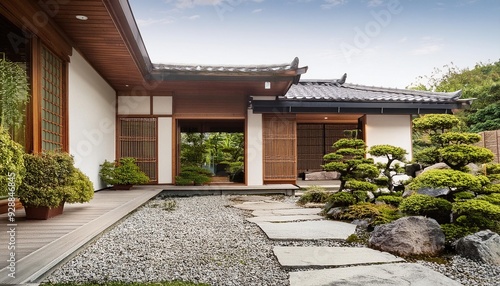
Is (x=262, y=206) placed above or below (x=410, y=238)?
below

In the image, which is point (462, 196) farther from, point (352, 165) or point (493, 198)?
point (352, 165)

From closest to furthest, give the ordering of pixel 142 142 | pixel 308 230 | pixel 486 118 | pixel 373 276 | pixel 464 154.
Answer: pixel 373 276 → pixel 464 154 → pixel 308 230 → pixel 142 142 → pixel 486 118

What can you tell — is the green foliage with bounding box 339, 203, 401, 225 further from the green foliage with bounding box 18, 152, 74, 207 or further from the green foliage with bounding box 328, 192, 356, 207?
the green foliage with bounding box 18, 152, 74, 207

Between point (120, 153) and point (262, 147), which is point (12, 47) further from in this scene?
point (262, 147)

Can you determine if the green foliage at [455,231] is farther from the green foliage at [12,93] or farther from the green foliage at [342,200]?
the green foliage at [12,93]

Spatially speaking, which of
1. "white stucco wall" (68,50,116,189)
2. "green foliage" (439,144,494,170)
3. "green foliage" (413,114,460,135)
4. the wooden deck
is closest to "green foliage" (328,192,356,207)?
"green foliage" (413,114,460,135)

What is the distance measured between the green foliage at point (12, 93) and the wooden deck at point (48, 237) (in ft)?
3.75

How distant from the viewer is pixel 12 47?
4988 millimetres

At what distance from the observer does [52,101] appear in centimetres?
546

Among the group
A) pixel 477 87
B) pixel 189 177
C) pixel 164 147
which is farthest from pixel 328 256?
pixel 477 87

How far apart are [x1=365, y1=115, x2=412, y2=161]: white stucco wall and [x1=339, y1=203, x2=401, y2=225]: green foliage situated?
15.9 feet

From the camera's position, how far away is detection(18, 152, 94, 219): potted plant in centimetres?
369

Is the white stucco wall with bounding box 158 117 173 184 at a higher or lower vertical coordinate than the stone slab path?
higher

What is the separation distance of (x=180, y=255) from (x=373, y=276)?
1.48 m
